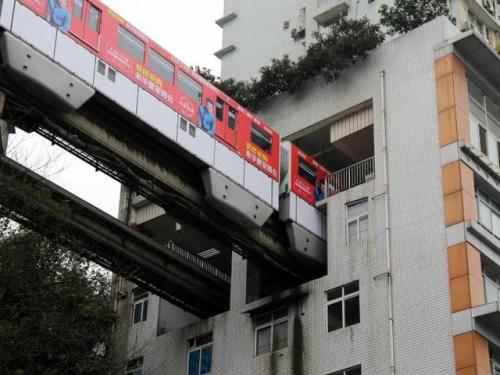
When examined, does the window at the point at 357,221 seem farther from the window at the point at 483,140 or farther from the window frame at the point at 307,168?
the window at the point at 483,140

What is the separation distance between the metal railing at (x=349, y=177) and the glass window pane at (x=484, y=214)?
11.7ft

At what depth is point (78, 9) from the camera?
2558 cm

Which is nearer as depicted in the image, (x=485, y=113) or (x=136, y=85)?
(x=136, y=85)

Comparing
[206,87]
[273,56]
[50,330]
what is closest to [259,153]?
[206,87]

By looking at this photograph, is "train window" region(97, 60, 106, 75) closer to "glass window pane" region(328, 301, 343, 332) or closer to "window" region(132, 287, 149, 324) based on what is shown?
"glass window pane" region(328, 301, 343, 332)

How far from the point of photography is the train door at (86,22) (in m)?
25.4

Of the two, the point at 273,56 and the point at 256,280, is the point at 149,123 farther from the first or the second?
the point at 273,56

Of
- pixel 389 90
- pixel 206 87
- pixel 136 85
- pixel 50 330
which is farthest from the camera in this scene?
pixel 389 90

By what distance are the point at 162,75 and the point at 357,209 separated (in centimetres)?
705

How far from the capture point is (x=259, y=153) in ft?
98.4

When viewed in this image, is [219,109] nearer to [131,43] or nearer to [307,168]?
[131,43]

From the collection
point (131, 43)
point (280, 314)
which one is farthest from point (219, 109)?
point (280, 314)

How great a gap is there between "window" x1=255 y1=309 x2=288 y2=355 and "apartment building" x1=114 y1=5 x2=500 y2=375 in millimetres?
39

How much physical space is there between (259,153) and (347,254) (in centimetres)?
371
